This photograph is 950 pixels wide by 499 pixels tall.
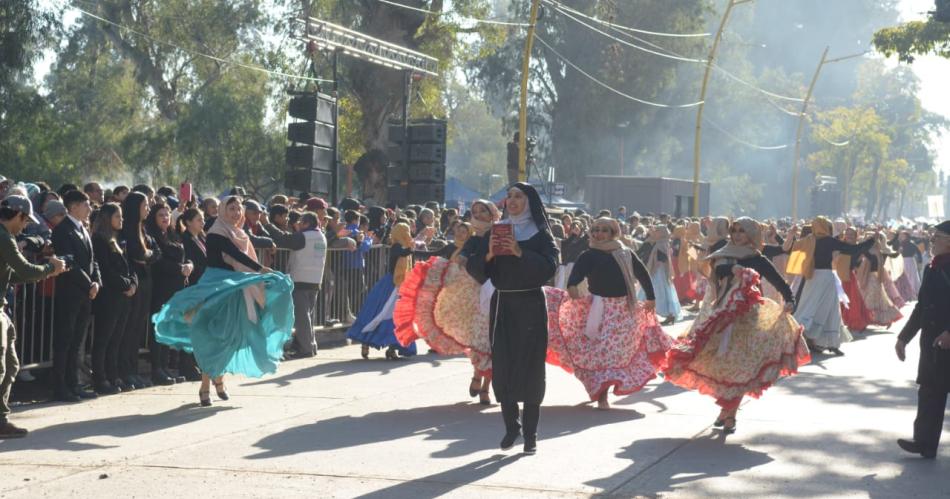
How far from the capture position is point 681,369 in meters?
10.2

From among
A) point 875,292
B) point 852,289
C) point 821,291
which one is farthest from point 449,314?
point 875,292

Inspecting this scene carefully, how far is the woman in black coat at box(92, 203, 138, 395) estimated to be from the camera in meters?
11.7

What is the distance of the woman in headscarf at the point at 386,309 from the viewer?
15109 millimetres

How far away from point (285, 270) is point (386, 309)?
132 cm

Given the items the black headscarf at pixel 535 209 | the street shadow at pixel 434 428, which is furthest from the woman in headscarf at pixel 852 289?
the black headscarf at pixel 535 209

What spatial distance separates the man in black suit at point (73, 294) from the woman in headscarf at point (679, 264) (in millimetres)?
15320

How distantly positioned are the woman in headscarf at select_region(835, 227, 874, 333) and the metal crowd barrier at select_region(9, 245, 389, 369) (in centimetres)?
678

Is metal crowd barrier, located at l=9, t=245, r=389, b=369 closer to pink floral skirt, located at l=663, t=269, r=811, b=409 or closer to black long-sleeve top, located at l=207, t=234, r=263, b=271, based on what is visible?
black long-sleeve top, located at l=207, t=234, r=263, b=271

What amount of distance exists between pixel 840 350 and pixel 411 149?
10.4 meters

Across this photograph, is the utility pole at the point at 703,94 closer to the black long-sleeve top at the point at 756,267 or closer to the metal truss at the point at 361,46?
the metal truss at the point at 361,46

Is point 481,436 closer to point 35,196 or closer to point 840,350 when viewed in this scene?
point 35,196

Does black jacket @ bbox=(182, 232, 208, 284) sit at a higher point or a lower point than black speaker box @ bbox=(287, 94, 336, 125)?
lower

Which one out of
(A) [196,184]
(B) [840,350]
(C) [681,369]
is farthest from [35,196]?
(A) [196,184]

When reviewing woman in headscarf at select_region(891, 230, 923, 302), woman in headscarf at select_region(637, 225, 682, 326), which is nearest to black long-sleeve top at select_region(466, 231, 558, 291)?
woman in headscarf at select_region(637, 225, 682, 326)
